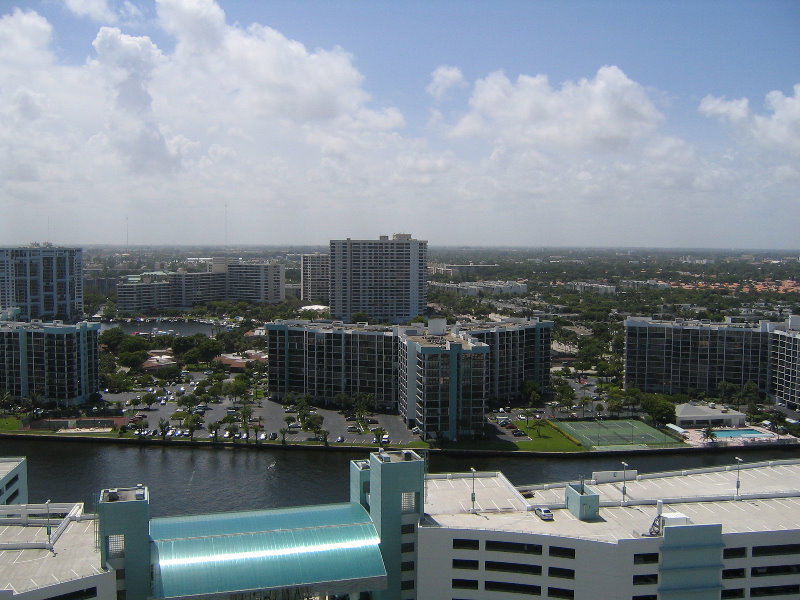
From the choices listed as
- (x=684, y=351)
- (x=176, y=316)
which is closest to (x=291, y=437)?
(x=684, y=351)

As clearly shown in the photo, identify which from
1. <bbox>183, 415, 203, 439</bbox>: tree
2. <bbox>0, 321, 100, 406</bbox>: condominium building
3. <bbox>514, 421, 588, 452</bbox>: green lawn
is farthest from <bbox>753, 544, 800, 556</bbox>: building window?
<bbox>0, 321, 100, 406</bbox>: condominium building

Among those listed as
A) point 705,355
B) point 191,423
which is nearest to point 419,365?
point 191,423

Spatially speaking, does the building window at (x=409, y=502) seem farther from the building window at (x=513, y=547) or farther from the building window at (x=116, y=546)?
the building window at (x=116, y=546)

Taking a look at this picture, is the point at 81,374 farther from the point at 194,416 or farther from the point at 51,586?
the point at 51,586

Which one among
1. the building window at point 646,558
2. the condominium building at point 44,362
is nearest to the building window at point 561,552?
the building window at point 646,558

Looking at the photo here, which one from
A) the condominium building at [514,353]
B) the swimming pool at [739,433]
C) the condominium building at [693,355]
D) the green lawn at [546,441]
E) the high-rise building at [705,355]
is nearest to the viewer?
the green lawn at [546,441]

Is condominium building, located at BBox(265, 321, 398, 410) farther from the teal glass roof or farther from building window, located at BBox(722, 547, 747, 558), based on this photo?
building window, located at BBox(722, 547, 747, 558)

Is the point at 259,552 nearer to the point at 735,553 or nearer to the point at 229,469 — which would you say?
the point at 735,553
